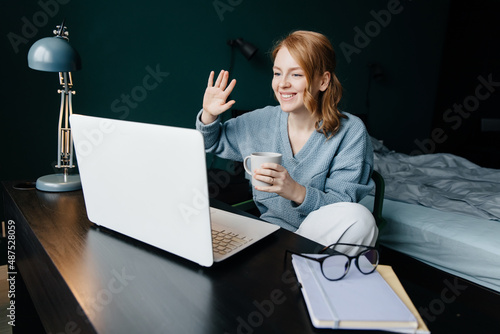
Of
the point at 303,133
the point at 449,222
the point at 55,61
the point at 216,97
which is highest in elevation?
the point at 55,61

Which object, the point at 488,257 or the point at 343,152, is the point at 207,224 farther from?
the point at 488,257

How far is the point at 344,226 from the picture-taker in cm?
92

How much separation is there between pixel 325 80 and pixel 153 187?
0.85m

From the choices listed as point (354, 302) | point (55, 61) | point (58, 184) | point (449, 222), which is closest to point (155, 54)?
point (55, 61)

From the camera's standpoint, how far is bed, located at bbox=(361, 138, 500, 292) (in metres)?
1.50

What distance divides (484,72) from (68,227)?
192 inches

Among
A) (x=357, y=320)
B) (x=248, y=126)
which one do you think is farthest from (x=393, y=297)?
(x=248, y=126)

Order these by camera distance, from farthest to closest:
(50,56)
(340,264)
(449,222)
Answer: (449,222)
(50,56)
(340,264)

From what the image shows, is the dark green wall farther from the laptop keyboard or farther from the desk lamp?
the laptop keyboard

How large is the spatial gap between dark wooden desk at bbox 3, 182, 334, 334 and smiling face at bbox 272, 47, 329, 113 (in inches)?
20.6

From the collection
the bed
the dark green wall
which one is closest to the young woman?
the bed

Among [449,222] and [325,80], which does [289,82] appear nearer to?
[325,80]

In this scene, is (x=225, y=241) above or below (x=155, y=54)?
below

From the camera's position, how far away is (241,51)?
2.58m
